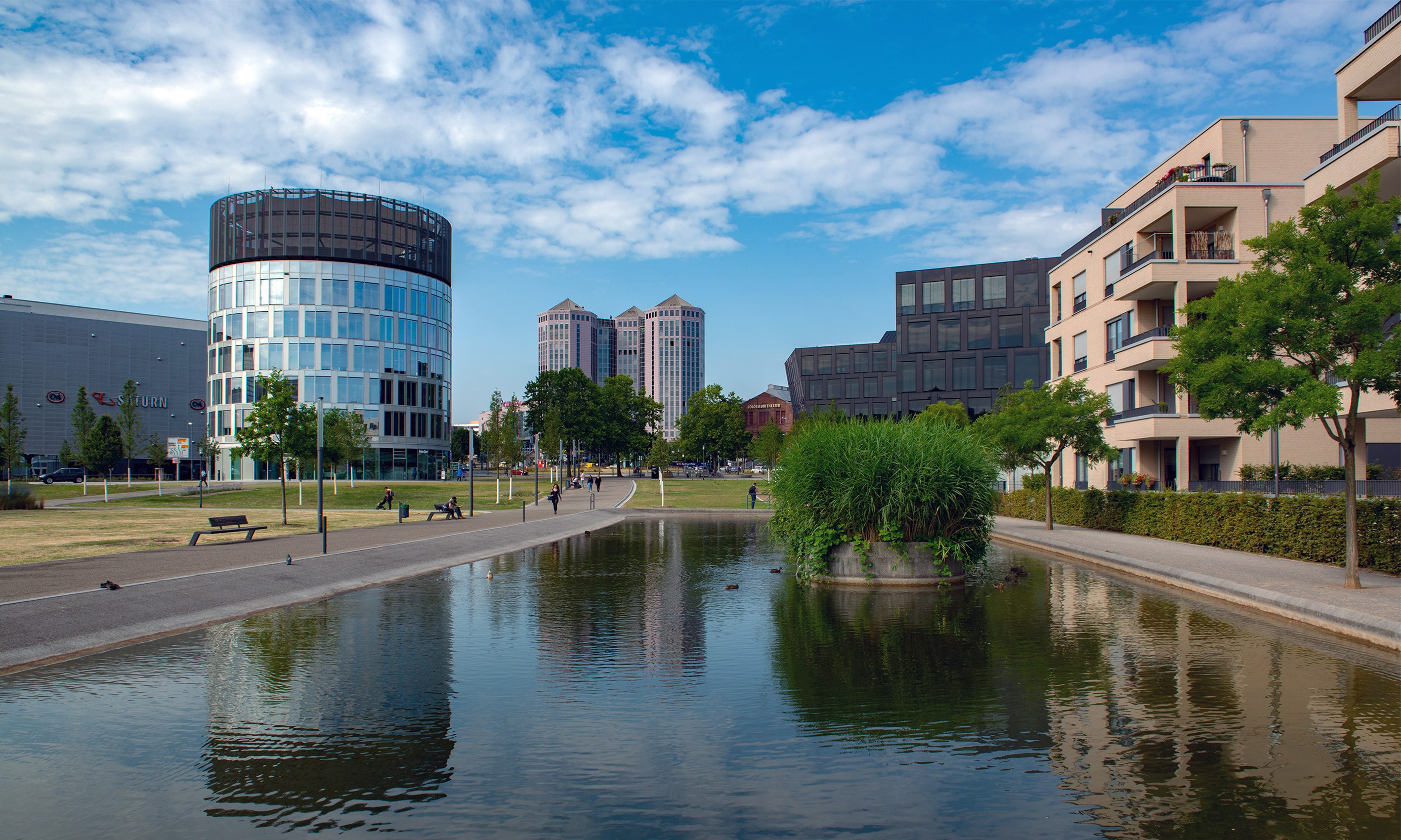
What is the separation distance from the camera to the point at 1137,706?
27.3 feet

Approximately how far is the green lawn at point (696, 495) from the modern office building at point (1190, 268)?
62.9 ft

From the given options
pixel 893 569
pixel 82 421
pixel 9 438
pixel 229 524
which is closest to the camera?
pixel 893 569

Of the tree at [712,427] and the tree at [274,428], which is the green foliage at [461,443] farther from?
the tree at [274,428]

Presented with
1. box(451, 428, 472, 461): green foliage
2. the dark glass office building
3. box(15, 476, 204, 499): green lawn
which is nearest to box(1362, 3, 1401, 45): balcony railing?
the dark glass office building

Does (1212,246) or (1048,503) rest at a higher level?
(1212,246)

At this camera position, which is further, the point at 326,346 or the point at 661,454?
the point at 661,454

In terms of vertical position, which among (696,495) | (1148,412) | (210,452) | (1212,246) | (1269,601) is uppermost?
(1212,246)

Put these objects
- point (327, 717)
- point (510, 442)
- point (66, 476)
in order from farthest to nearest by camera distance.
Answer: point (66, 476)
point (510, 442)
point (327, 717)

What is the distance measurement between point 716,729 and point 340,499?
174 feet

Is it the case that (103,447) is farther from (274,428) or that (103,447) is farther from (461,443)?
(461,443)

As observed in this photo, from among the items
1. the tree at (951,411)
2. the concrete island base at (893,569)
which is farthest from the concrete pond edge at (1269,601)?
the tree at (951,411)

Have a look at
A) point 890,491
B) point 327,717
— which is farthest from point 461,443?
point 327,717

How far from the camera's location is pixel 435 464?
3629 inches

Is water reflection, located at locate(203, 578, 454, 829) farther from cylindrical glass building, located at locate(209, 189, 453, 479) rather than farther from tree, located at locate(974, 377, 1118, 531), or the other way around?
cylindrical glass building, located at locate(209, 189, 453, 479)
